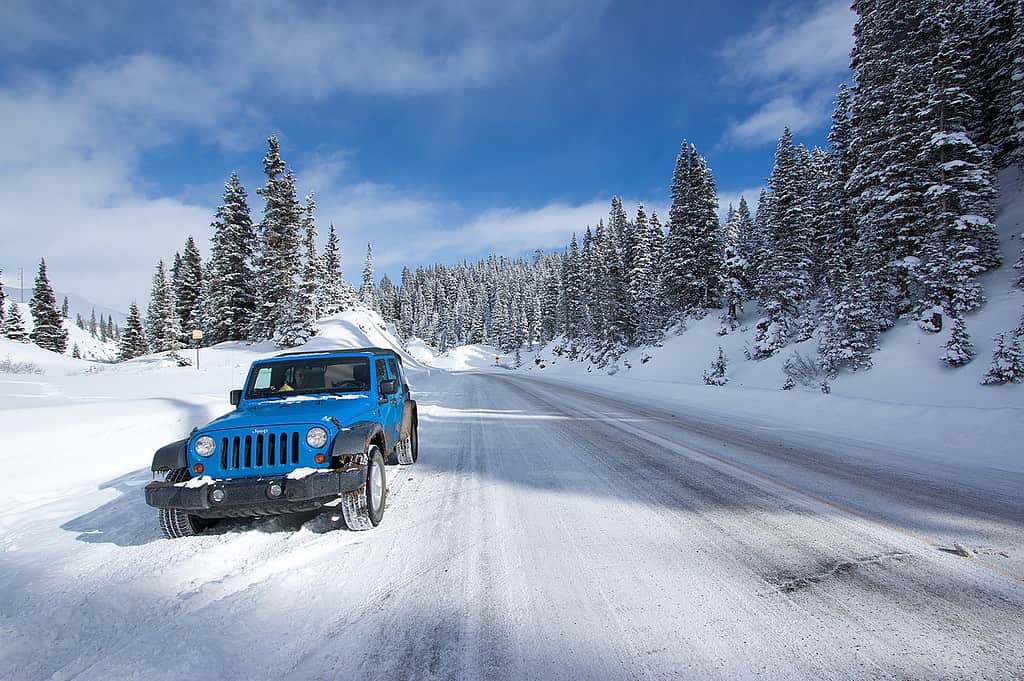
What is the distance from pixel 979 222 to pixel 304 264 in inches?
1623

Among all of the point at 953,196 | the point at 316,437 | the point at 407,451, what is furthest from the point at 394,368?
the point at 953,196

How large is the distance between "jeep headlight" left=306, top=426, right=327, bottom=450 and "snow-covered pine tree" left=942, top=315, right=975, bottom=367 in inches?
754

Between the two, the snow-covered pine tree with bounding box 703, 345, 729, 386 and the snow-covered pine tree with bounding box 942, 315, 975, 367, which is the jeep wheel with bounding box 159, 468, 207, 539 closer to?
the snow-covered pine tree with bounding box 942, 315, 975, 367

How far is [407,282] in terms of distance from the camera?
5408 inches

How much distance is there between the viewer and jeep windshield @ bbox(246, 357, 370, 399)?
19.5 ft

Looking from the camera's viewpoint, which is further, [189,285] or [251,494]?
[189,285]

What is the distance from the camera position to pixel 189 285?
48500mm

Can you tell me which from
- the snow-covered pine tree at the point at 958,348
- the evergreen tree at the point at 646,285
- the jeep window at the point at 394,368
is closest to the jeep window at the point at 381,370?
the jeep window at the point at 394,368

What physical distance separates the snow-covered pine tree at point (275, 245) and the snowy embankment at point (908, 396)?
2954 centimetres

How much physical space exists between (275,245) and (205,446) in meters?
39.6

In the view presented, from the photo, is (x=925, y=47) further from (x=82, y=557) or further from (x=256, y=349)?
(x=256, y=349)

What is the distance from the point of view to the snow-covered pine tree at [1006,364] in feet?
42.8

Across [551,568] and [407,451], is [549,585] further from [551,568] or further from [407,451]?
[407,451]

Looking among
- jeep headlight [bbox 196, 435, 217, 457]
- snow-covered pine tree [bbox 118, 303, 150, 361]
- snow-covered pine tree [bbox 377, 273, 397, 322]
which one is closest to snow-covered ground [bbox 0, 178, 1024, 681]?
jeep headlight [bbox 196, 435, 217, 457]
